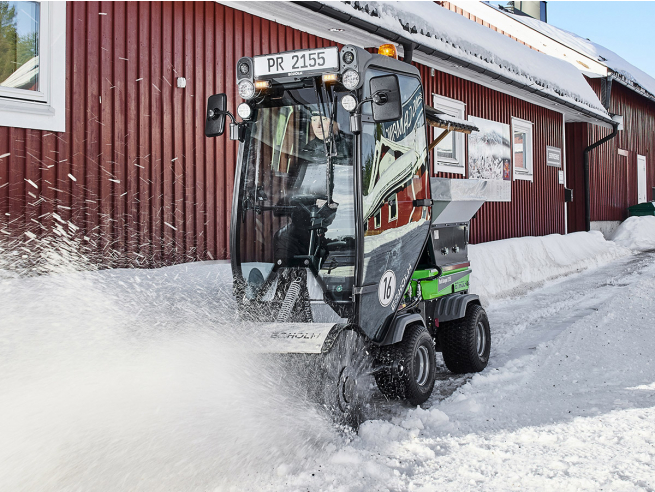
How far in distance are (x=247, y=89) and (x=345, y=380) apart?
6.39 ft

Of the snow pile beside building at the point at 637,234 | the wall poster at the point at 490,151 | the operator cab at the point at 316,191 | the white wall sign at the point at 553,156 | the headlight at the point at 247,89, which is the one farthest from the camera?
the snow pile beside building at the point at 637,234

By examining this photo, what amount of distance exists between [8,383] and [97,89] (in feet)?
11.6

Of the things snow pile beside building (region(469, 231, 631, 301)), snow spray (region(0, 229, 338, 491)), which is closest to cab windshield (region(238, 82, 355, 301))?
snow spray (region(0, 229, 338, 491))

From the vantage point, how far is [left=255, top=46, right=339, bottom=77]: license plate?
380 cm

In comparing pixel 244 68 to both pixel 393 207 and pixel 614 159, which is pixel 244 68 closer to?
pixel 393 207

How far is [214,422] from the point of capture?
10.9ft

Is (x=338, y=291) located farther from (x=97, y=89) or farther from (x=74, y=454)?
(x=97, y=89)

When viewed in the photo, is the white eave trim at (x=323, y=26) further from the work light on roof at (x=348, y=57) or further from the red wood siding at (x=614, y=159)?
the red wood siding at (x=614, y=159)

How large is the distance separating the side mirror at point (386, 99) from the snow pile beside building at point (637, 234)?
16375 mm

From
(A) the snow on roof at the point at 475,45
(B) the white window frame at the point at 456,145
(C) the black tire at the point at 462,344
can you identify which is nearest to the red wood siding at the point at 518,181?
(B) the white window frame at the point at 456,145

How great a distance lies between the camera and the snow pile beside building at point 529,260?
1036 cm

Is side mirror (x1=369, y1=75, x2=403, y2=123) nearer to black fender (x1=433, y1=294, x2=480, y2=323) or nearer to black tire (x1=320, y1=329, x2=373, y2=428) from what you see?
black tire (x1=320, y1=329, x2=373, y2=428)

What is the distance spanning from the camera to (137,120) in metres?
6.55

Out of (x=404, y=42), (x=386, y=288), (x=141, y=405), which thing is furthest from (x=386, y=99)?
(x=404, y=42)
